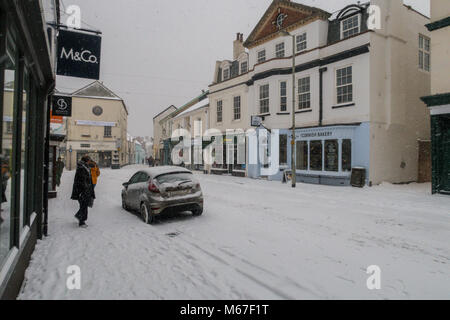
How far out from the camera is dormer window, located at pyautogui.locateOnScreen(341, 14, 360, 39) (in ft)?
54.1

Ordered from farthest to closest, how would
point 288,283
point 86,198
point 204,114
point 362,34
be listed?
1. point 204,114
2. point 362,34
3. point 86,198
4. point 288,283

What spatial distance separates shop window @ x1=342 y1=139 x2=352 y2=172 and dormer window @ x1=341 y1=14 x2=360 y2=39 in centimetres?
619

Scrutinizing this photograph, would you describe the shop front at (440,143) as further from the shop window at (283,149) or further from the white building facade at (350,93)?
the shop window at (283,149)

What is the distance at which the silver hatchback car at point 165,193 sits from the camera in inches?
292

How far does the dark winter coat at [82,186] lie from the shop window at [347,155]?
548 inches

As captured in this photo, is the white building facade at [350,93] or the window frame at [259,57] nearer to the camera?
the white building facade at [350,93]

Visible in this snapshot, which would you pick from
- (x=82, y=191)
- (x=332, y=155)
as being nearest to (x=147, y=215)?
(x=82, y=191)

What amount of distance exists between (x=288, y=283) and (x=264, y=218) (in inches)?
160

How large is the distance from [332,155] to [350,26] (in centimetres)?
784

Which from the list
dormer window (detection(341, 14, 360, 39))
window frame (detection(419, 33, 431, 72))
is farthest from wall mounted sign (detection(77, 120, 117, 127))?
window frame (detection(419, 33, 431, 72))

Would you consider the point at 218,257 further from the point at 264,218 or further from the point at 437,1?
the point at 437,1

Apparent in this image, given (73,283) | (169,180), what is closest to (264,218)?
(169,180)

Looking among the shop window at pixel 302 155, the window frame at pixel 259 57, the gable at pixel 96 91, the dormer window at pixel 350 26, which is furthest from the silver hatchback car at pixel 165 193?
the gable at pixel 96 91
